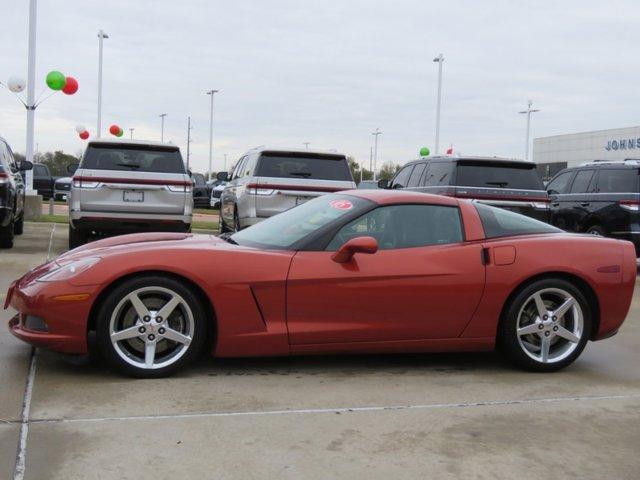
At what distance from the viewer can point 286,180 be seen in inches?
427

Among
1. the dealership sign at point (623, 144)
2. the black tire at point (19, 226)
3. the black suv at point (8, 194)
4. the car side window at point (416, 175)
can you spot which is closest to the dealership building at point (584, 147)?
the dealership sign at point (623, 144)

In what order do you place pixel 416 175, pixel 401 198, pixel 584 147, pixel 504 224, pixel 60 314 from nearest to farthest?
pixel 60 314 → pixel 401 198 → pixel 504 224 → pixel 416 175 → pixel 584 147

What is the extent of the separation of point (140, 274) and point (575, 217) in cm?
957

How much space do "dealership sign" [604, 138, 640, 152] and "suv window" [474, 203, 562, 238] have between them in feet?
144

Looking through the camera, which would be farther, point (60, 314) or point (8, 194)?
point (8, 194)

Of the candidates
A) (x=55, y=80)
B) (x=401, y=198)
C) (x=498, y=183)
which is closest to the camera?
(x=401, y=198)

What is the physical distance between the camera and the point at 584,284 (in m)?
5.20

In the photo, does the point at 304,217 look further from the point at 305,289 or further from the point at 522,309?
the point at 522,309

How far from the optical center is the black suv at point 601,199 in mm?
10938

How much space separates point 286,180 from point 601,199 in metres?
5.12

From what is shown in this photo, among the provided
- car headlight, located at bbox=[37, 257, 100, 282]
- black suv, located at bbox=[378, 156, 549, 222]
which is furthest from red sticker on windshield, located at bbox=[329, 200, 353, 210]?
black suv, located at bbox=[378, 156, 549, 222]

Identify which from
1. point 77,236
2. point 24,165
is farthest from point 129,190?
point 24,165

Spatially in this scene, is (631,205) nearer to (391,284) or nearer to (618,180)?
(618,180)

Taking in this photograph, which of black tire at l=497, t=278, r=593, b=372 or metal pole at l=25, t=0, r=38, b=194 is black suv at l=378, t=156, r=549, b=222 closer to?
black tire at l=497, t=278, r=593, b=372
